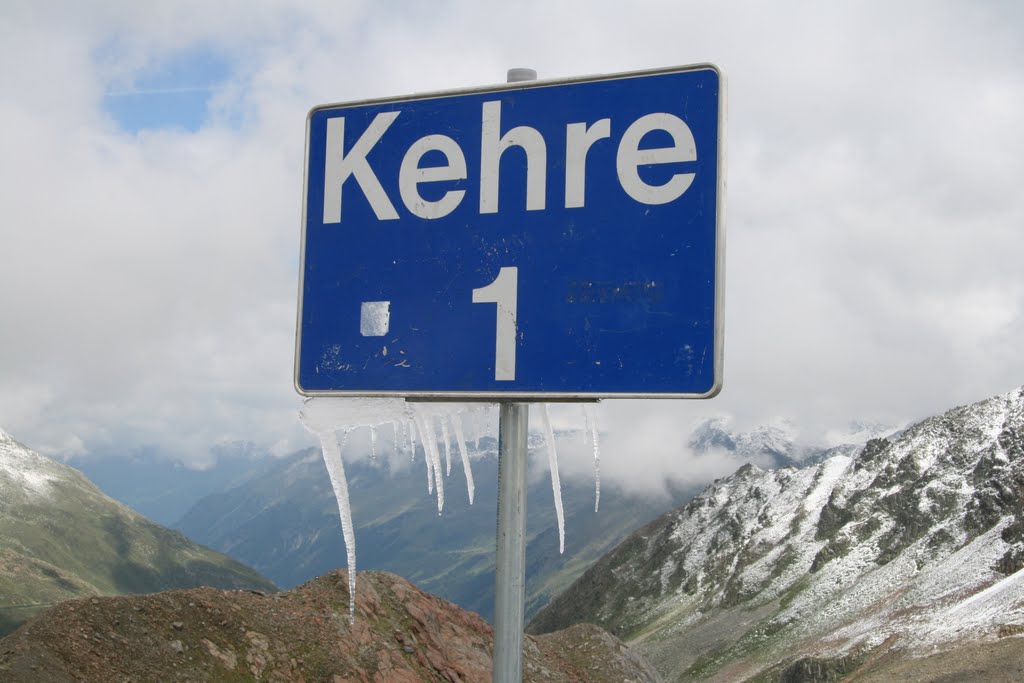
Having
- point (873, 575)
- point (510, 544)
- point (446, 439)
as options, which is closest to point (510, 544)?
point (510, 544)

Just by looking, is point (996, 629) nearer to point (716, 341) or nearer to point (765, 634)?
point (765, 634)

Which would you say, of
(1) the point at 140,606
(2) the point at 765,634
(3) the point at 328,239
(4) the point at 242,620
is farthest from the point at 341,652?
(2) the point at 765,634

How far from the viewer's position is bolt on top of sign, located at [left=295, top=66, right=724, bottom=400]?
12.6 feet

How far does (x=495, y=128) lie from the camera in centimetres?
414

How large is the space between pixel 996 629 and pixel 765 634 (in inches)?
2254

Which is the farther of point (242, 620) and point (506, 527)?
point (242, 620)

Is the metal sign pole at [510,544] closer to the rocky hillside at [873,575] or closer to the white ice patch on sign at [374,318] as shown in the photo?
the white ice patch on sign at [374,318]

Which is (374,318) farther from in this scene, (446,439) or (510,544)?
(510,544)

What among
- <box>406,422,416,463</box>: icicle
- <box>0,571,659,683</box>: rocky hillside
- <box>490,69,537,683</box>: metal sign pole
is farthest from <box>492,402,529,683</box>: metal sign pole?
<box>0,571,659,683</box>: rocky hillside

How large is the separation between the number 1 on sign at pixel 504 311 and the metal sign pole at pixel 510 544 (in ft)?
0.51

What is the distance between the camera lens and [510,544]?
3842 millimetres

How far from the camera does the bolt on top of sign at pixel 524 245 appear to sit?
151 inches

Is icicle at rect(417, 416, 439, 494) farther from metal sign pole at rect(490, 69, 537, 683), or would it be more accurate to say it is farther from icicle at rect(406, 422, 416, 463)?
metal sign pole at rect(490, 69, 537, 683)

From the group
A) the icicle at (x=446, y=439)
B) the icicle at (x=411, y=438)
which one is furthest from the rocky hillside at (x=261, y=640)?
the icicle at (x=446, y=439)
